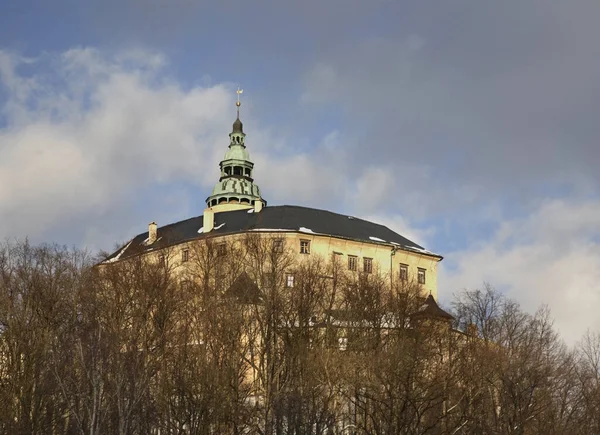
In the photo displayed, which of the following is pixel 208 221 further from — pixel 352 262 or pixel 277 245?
pixel 277 245

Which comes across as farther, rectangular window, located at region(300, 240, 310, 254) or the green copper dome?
the green copper dome

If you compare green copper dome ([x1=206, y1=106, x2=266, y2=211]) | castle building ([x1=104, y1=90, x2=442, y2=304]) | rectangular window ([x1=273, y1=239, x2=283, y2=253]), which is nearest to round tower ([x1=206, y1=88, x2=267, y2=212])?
green copper dome ([x1=206, y1=106, x2=266, y2=211])

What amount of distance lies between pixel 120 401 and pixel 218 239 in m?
49.3

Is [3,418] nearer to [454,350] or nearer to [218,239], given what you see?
[454,350]

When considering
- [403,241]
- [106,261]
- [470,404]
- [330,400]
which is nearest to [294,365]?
[330,400]

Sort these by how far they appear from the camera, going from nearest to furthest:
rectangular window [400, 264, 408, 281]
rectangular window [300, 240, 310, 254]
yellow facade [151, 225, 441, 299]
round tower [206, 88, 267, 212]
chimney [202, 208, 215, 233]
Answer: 1. yellow facade [151, 225, 441, 299]
2. rectangular window [300, 240, 310, 254]
3. chimney [202, 208, 215, 233]
4. rectangular window [400, 264, 408, 281]
5. round tower [206, 88, 267, 212]

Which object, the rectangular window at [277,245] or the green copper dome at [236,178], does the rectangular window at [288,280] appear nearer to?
the rectangular window at [277,245]

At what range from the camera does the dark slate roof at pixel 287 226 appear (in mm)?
104125

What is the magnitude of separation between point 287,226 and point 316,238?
355 centimetres

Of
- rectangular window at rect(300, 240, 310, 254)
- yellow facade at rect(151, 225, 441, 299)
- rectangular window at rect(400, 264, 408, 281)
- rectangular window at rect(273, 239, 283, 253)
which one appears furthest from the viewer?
rectangular window at rect(400, 264, 408, 281)

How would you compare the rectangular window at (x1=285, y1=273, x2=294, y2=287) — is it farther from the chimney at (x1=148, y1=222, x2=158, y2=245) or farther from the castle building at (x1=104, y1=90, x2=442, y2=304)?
the chimney at (x1=148, y1=222, x2=158, y2=245)

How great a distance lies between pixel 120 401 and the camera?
54281 millimetres

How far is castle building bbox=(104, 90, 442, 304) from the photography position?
335ft

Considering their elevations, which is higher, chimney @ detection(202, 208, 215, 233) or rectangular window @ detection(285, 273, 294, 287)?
chimney @ detection(202, 208, 215, 233)
